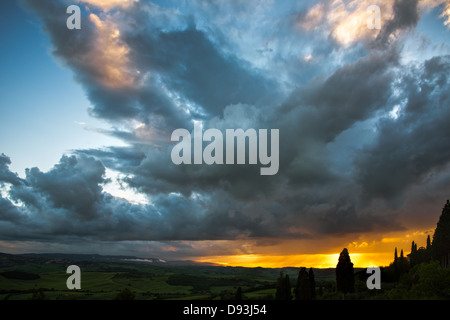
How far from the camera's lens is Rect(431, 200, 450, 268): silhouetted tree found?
109 m

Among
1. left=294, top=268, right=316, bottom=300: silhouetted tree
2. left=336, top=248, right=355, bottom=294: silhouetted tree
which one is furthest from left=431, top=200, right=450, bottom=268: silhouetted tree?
left=294, top=268, right=316, bottom=300: silhouetted tree

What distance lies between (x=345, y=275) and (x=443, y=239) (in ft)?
156

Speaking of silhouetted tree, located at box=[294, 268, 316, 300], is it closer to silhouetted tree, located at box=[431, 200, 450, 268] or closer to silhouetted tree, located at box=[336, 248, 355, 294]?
silhouetted tree, located at box=[336, 248, 355, 294]

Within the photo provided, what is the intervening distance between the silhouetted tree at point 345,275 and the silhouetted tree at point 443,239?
44.7m

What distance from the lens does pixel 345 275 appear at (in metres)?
90.4

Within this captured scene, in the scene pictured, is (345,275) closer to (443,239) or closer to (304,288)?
(304,288)

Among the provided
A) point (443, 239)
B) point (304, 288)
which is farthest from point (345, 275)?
point (443, 239)

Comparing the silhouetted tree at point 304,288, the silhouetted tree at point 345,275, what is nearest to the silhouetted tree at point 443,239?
the silhouetted tree at point 345,275

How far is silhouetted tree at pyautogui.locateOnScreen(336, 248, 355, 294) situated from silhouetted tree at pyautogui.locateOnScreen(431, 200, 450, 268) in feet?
147
